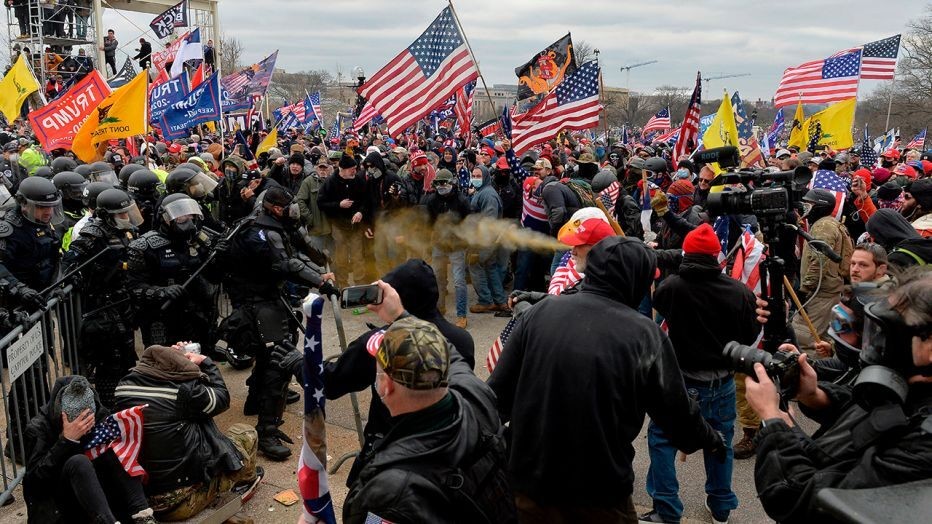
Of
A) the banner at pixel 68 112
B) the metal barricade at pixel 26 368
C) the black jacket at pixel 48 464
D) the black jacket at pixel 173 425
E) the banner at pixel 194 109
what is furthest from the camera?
the banner at pixel 194 109

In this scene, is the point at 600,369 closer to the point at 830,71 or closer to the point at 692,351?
the point at 692,351

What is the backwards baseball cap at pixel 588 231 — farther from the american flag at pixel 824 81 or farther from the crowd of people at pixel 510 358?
the american flag at pixel 824 81

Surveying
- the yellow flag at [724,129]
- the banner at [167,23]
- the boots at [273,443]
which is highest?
the banner at [167,23]

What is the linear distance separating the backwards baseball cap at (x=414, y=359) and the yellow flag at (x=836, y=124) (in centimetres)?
1341

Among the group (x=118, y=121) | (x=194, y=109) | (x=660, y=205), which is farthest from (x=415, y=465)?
(x=194, y=109)

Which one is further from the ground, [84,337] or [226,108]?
[226,108]

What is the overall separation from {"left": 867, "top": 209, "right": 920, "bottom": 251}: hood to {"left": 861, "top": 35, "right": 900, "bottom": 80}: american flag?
38.1ft

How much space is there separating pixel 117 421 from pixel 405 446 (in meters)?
2.78

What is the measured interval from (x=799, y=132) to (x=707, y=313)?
11411 mm

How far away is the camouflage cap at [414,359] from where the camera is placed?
2.32 meters

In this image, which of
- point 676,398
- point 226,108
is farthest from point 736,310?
point 226,108

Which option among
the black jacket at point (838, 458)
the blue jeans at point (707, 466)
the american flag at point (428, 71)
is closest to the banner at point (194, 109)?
the american flag at point (428, 71)

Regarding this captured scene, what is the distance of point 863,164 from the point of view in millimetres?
16688

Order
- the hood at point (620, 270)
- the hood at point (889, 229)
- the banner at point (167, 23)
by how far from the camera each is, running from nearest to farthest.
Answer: the hood at point (620, 270)
the hood at point (889, 229)
the banner at point (167, 23)
